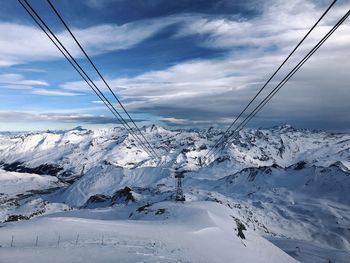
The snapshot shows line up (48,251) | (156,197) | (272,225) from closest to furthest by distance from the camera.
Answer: (48,251) < (156,197) < (272,225)

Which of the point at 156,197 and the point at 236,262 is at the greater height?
the point at 236,262

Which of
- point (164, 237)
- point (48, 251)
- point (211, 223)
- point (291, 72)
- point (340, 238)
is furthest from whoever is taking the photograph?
point (340, 238)

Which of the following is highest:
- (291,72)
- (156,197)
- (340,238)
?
(291,72)

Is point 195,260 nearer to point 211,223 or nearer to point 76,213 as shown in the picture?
point 211,223

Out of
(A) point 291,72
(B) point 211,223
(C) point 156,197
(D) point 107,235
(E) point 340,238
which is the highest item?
(A) point 291,72

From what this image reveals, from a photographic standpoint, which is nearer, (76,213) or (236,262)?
(236,262)

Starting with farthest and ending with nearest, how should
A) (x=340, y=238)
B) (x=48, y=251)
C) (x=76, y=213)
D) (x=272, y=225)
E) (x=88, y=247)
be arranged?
1. (x=272, y=225)
2. (x=340, y=238)
3. (x=76, y=213)
4. (x=88, y=247)
5. (x=48, y=251)

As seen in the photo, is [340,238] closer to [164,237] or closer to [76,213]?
[76,213]

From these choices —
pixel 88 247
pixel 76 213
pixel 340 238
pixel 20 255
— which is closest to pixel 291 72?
pixel 88 247

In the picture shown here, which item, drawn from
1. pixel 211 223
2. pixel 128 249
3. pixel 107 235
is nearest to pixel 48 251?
pixel 128 249

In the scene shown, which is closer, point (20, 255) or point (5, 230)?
point (20, 255)
